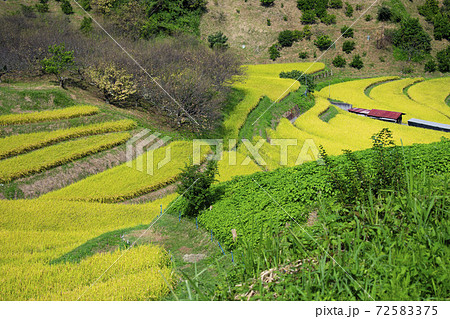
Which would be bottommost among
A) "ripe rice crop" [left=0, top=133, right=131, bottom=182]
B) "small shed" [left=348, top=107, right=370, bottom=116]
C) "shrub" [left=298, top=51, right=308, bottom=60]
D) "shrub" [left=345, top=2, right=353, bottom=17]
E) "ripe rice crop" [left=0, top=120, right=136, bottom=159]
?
"small shed" [left=348, top=107, right=370, bottom=116]

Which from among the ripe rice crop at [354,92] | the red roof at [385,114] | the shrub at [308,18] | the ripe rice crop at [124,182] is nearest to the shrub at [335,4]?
the shrub at [308,18]

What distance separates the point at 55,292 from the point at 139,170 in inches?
363

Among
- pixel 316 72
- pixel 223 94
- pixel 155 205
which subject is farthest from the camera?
pixel 316 72

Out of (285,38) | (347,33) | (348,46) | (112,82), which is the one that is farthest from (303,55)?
(112,82)

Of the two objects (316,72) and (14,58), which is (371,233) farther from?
(316,72)

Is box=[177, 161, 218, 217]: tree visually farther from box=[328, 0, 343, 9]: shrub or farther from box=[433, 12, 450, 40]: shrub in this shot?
box=[433, 12, 450, 40]: shrub

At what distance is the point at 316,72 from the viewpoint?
145ft

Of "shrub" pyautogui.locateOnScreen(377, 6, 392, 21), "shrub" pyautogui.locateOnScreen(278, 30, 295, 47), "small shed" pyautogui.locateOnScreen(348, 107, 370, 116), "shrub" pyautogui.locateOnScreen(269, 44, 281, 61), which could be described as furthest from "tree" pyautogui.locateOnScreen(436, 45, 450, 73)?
A: "small shed" pyautogui.locateOnScreen(348, 107, 370, 116)

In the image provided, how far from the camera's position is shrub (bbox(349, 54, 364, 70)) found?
148ft

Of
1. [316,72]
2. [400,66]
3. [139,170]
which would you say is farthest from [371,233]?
[400,66]

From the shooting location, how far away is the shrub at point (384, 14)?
51375 mm

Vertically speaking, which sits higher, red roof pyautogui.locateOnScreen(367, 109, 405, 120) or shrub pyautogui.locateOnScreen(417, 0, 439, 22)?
shrub pyautogui.locateOnScreen(417, 0, 439, 22)

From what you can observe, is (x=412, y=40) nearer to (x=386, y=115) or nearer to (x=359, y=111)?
(x=359, y=111)

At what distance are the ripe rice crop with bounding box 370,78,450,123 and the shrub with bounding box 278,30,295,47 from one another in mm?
11910
